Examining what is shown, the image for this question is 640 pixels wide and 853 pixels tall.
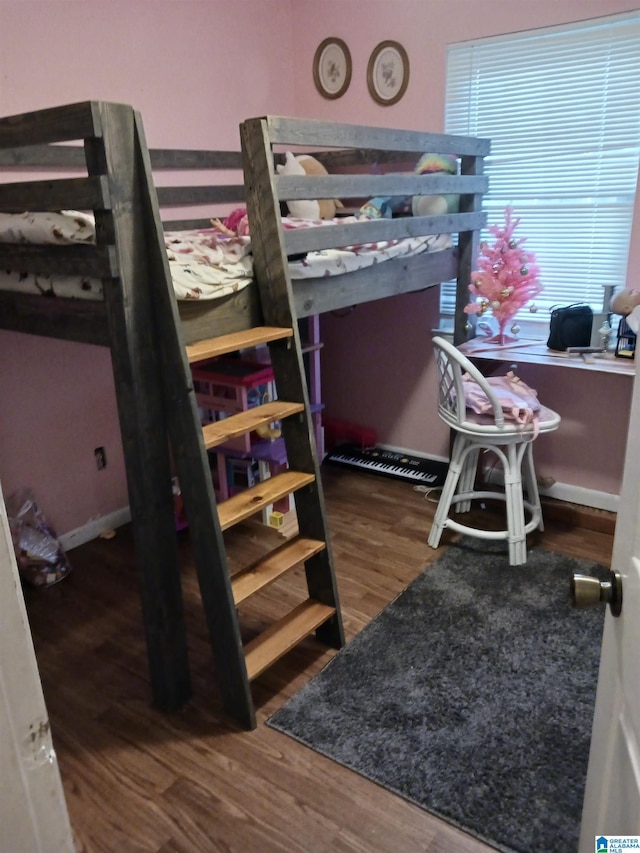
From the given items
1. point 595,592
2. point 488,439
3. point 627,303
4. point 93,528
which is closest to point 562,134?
point 627,303

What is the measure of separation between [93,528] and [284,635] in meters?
1.26

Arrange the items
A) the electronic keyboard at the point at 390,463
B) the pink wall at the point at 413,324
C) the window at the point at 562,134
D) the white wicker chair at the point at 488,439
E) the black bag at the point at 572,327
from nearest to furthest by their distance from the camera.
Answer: the white wicker chair at the point at 488,439, the window at the point at 562,134, the black bag at the point at 572,327, the pink wall at the point at 413,324, the electronic keyboard at the point at 390,463

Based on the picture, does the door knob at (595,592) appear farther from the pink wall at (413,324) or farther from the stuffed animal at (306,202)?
the stuffed animal at (306,202)

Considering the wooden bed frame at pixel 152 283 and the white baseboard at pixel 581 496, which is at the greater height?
the wooden bed frame at pixel 152 283

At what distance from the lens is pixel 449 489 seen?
2.64 m

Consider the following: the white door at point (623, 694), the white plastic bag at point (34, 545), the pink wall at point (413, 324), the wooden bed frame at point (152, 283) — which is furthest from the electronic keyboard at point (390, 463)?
the white door at point (623, 694)

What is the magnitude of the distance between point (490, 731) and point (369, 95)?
283cm

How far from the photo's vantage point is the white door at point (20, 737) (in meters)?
0.56

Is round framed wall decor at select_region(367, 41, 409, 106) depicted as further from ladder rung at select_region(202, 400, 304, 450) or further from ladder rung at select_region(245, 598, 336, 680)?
ladder rung at select_region(245, 598, 336, 680)

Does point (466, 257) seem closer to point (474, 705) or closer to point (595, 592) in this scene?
point (474, 705)

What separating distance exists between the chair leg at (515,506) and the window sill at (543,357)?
1.22ft

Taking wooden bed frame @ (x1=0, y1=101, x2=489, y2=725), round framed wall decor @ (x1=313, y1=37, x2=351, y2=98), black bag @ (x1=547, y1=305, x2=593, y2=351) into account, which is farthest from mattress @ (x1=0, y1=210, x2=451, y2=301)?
round framed wall decor @ (x1=313, y1=37, x2=351, y2=98)

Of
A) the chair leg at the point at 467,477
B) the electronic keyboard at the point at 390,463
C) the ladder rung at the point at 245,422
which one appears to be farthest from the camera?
the electronic keyboard at the point at 390,463

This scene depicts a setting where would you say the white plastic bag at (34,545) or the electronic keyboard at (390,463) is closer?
the white plastic bag at (34,545)
